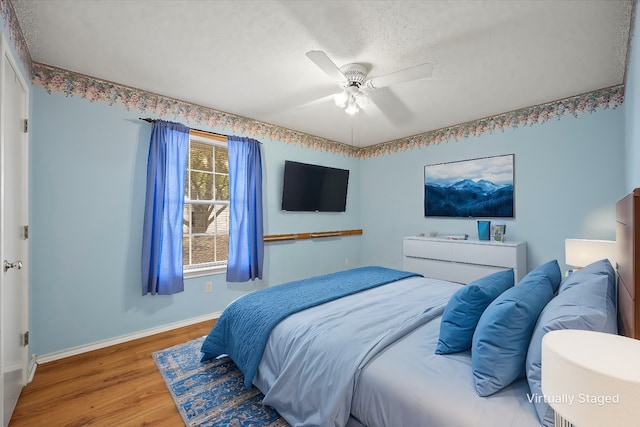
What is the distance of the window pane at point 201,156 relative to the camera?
3.31m

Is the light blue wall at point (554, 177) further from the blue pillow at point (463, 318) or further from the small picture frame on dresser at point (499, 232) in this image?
the blue pillow at point (463, 318)

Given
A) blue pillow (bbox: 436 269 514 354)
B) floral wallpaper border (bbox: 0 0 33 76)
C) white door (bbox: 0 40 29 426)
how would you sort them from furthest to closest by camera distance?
floral wallpaper border (bbox: 0 0 33 76)
white door (bbox: 0 40 29 426)
blue pillow (bbox: 436 269 514 354)

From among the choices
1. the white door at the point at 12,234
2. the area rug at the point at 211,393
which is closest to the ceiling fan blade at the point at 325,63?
the white door at the point at 12,234

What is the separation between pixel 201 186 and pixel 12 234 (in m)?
1.73

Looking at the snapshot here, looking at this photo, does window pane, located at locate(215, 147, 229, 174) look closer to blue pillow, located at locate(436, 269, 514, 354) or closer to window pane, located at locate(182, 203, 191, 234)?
window pane, located at locate(182, 203, 191, 234)

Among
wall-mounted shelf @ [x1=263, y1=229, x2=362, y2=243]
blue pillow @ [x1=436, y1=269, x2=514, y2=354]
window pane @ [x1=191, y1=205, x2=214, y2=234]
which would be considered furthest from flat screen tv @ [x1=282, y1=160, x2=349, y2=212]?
blue pillow @ [x1=436, y1=269, x2=514, y2=354]

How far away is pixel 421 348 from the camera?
144cm

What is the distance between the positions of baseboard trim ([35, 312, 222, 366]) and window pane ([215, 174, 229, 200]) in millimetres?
1420

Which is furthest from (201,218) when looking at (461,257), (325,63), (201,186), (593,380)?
(593,380)

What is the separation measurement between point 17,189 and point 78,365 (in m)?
1.48

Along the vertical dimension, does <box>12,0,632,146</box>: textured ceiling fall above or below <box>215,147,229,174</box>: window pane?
above

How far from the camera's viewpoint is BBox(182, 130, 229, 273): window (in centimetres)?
329

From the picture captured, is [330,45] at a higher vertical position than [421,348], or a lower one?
higher

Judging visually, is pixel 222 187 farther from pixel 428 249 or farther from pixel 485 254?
pixel 485 254
